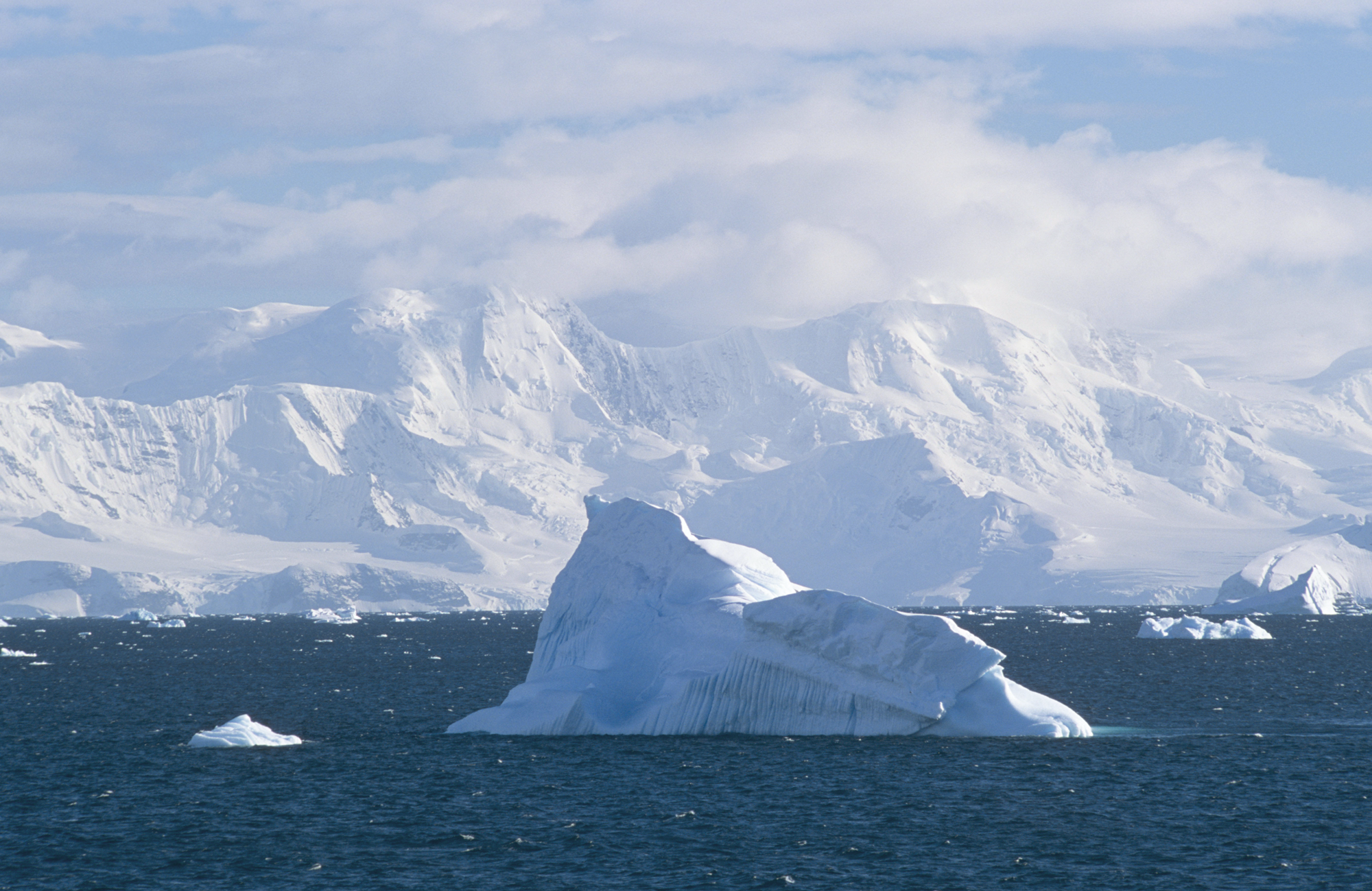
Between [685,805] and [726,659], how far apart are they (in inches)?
553

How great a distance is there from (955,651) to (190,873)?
30.4 m

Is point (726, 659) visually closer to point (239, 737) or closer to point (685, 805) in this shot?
point (685, 805)

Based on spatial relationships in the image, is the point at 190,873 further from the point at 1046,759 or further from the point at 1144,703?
the point at 1144,703

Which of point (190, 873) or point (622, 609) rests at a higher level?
point (622, 609)

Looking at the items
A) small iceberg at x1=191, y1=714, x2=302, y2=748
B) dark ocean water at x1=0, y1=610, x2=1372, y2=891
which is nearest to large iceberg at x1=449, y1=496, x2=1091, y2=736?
dark ocean water at x1=0, y1=610, x2=1372, y2=891

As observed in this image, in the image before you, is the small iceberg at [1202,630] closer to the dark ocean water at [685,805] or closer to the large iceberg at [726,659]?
the dark ocean water at [685,805]

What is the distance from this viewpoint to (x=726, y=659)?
217ft

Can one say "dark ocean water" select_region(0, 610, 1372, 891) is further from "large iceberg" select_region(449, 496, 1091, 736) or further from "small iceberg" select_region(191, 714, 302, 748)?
"large iceberg" select_region(449, 496, 1091, 736)

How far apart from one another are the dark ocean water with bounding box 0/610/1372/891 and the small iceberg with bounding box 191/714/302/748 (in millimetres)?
1078

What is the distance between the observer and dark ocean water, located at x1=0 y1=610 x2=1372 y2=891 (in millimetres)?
43062

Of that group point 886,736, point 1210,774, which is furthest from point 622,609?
point 1210,774

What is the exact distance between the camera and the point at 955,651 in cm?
6144

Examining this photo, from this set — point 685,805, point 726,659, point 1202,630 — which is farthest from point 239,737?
point 1202,630

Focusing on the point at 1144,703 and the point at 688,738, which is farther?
the point at 1144,703
